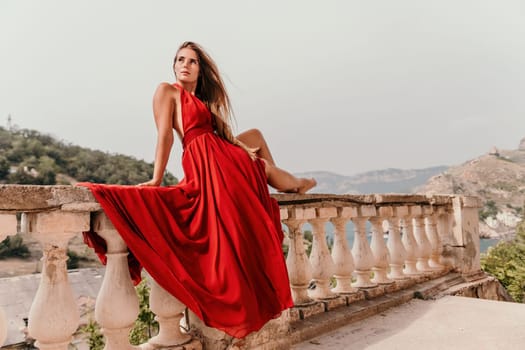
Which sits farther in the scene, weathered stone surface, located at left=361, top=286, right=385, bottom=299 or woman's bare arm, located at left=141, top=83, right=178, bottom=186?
weathered stone surface, located at left=361, top=286, right=385, bottom=299

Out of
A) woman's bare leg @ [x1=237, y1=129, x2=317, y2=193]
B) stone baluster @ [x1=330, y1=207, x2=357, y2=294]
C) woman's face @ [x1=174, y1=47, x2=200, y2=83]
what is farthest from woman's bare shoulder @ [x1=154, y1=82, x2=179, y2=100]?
stone baluster @ [x1=330, y1=207, x2=357, y2=294]

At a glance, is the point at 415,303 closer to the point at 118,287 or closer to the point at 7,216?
the point at 118,287

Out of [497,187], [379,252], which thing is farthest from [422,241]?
[497,187]

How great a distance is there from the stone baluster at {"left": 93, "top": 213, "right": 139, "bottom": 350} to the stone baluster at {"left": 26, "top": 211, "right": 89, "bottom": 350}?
0.40 ft

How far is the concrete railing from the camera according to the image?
1541 millimetres

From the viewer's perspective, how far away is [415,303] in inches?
138

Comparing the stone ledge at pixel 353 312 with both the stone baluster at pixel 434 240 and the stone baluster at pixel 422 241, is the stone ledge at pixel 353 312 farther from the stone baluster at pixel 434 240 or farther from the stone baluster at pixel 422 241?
the stone baluster at pixel 434 240

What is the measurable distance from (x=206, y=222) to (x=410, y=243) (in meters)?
2.83

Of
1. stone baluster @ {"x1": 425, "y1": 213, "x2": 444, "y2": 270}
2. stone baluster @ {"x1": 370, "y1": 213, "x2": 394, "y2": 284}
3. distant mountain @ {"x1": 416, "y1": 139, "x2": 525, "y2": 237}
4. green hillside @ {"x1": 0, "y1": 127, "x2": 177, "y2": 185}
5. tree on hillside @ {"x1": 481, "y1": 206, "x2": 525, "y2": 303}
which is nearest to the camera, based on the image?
stone baluster @ {"x1": 370, "y1": 213, "x2": 394, "y2": 284}

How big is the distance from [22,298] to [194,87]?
1083 inches

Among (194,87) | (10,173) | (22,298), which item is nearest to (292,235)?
(194,87)

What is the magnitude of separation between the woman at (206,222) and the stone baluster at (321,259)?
26.2 inches

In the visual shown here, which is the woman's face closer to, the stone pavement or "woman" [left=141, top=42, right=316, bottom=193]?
"woman" [left=141, top=42, right=316, bottom=193]

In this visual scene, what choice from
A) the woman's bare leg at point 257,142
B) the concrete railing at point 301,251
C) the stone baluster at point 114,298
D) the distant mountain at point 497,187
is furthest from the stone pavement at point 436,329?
the distant mountain at point 497,187
